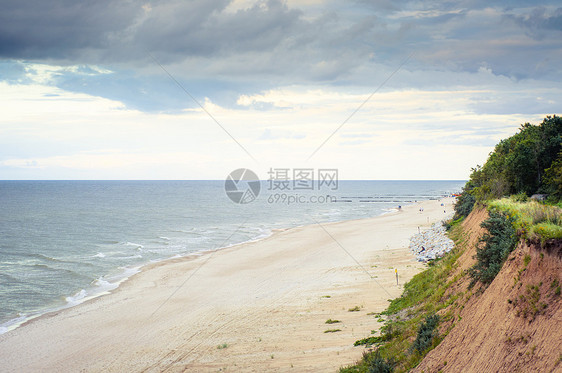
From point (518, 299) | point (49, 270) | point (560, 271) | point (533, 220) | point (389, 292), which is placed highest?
point (533, 220)

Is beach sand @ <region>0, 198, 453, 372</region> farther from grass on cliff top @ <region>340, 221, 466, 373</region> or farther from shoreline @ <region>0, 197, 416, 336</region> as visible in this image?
grass on cliff top @ <region>340, 221, 466, 373</region>

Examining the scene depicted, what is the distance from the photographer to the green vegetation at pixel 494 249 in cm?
1238

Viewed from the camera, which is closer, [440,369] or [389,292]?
[440,369]

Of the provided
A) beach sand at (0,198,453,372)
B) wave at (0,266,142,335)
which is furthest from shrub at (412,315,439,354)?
wave at (0,266,142,335)

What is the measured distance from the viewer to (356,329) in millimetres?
17906

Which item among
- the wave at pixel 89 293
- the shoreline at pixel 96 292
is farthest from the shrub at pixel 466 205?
the wave at pixel 89 293

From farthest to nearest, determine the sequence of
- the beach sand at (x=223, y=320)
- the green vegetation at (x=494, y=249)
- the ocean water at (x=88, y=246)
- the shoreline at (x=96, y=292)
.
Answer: the ocean water at (x=88, y=246) < the shoreline at (x=96, y=292) < the beach sand at (x=223, y=320) < the green vegetation at (x=494, y=249)

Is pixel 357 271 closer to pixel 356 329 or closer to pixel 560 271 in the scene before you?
pixel 356 329

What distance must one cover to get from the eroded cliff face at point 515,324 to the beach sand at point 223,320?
207 inches

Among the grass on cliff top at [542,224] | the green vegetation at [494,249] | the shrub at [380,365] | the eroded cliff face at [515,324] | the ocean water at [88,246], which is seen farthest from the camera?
the ocean water at [88,246]

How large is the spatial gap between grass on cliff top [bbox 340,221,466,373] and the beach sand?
1183mm

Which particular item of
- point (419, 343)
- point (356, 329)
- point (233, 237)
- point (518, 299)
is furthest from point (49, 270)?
point (518, 299)

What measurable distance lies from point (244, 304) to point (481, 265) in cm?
1636

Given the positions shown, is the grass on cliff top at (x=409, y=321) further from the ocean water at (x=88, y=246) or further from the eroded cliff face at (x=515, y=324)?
the ocean water at (x=88, y=246)
